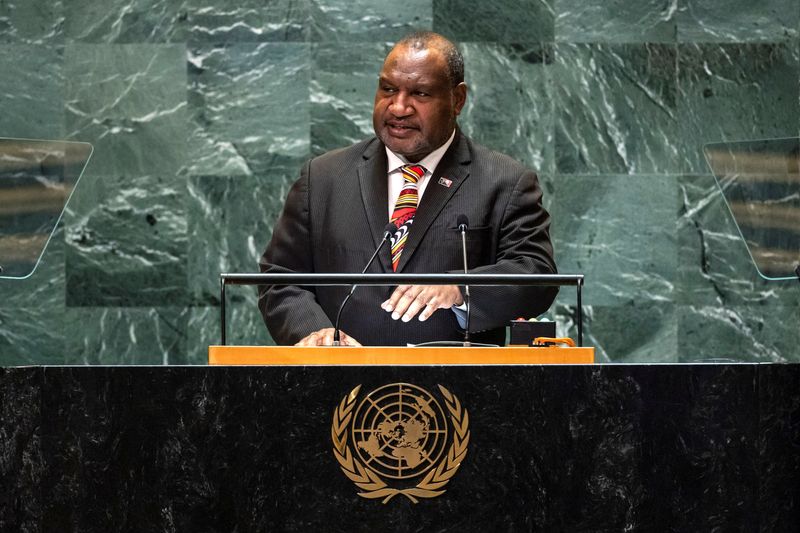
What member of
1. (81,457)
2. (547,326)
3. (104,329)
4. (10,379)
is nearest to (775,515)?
(547,326)

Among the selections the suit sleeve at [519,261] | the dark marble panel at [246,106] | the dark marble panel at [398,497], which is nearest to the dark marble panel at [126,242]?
the dark marble panel at [246,106]

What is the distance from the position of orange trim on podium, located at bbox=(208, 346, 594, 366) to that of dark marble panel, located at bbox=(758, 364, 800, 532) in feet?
1.51

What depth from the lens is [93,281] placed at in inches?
247

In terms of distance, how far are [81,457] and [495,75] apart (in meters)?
3.97

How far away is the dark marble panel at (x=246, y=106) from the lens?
6.29m

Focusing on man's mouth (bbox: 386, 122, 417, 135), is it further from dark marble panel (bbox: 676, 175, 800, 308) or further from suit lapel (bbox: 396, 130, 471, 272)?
dark marble panel (bbox: 676, 175, 800, 308)

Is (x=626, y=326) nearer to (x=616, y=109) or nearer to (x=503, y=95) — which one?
(x=616, y=109)

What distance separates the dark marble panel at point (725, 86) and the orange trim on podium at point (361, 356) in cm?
369

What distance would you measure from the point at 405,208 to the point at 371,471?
5.29ft

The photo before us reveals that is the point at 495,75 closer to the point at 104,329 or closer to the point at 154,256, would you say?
the point at 154,256

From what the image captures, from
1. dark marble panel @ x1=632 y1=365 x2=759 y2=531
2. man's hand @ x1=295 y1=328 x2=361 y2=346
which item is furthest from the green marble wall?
dark marble panel @ x1=632 y1=365 x2=759 y2=531

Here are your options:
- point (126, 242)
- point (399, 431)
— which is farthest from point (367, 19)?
point (399, 431)

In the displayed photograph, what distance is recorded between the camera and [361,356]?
117 inches

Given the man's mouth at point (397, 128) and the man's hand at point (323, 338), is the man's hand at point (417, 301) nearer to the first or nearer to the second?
the man's hand at point (323, 338)
